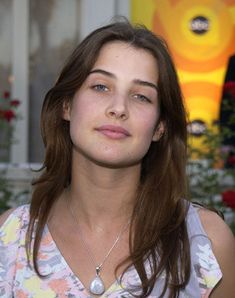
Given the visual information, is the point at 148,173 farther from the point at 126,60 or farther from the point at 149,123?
the point at 126,60

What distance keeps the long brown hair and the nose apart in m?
0.17

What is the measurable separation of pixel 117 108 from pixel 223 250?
553 millimetres

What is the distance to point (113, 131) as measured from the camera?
6.89 ft

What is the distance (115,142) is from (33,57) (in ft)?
11.1

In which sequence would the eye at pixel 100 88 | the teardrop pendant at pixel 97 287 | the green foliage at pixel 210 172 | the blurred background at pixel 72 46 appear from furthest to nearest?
1. the blurred background at pixel 72 46
2. the green foliage at pixel 210 172
3. the eye at pixel 100 88
4. the teardrop pendant at pixel 97 287

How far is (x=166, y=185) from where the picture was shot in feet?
7.58

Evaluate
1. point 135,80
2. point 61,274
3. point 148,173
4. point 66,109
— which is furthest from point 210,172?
point 61,274

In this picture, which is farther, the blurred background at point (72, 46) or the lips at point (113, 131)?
the blurred background at point (72, 46)

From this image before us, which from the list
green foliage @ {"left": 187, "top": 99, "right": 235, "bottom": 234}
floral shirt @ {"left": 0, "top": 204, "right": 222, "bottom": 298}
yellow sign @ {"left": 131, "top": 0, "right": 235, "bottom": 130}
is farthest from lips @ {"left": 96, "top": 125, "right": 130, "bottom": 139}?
Answer: yellow sign @ {"left": 131, "top": 0, "right": 235, "bottom": 130}

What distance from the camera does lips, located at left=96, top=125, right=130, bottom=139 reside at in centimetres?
210

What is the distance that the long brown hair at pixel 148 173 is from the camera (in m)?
2.14

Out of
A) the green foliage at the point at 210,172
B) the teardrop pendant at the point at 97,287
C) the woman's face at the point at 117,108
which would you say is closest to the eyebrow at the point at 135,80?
the woman's face at the point at 117,108

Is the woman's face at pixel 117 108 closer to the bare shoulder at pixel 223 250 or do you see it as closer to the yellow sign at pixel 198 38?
the bare shoulder at pixel 223 250

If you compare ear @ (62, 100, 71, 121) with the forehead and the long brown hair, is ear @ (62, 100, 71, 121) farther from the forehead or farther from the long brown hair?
the forehead
